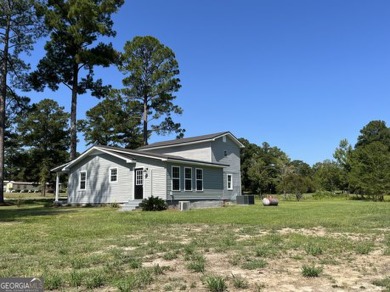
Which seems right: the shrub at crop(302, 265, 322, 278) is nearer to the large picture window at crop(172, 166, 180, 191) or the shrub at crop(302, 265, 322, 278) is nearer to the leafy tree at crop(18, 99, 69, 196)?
the large picture window at crop(172, 166, 180, 191)

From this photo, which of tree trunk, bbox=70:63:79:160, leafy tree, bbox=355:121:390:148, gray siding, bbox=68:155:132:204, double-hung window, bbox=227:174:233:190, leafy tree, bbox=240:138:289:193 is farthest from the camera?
leafy tree, bbox=355:121:390:148

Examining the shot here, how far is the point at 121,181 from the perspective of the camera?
2209 cm

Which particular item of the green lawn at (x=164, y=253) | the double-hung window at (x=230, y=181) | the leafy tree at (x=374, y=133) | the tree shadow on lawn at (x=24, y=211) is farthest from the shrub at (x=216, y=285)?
the leafy tree at (x=374, y=133)

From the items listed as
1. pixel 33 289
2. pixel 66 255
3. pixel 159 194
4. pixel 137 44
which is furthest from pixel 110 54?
pixel 33 289

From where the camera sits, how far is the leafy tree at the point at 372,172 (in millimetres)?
33812

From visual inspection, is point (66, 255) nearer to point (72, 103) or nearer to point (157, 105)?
point (72, 103)

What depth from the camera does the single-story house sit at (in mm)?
20797

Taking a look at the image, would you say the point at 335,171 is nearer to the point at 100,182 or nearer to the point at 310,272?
the point at 100,182

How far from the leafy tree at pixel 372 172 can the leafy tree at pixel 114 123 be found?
75.6ft

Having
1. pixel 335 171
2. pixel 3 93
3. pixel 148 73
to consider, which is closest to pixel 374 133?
pixel 335 171

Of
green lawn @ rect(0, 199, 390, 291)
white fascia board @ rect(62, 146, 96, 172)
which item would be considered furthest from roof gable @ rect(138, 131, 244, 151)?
green lawn @ rect(0, 199, 390, 291)

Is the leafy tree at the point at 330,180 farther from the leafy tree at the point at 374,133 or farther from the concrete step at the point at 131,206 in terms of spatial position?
the concrete step at the point at 131,206

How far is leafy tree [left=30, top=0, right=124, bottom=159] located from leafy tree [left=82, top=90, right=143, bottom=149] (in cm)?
719

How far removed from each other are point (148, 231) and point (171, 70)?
94.0 feet
